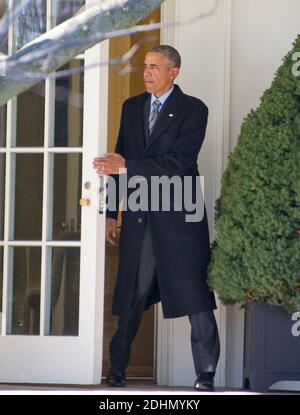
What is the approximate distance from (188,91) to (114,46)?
1.68 m

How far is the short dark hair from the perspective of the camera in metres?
6.09

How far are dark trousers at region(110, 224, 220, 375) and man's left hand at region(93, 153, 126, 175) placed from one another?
14.4 inches

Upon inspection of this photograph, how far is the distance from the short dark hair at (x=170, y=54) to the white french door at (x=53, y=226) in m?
0.35

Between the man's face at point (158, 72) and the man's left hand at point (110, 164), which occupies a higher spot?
the man's face at point (158, 72)

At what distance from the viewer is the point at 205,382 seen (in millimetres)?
6031

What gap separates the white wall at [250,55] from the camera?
259 inches

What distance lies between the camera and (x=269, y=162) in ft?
18.9

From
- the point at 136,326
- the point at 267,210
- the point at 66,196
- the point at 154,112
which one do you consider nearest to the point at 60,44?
the point at 267,210

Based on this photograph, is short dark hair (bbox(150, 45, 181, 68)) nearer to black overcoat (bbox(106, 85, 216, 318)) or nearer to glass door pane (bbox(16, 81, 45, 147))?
black overcoat (bbox(106, 85, 216, 318))

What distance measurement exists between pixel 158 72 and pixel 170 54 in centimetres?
12

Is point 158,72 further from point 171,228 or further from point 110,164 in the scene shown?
point 171,228

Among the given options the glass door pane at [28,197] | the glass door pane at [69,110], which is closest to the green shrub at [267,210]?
the glass door pane at [69,110]

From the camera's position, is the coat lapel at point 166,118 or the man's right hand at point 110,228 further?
the man's right hand at point 110,228

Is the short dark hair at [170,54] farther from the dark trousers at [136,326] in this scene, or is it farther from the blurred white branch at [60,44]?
the blurred white branch at [60,44]
